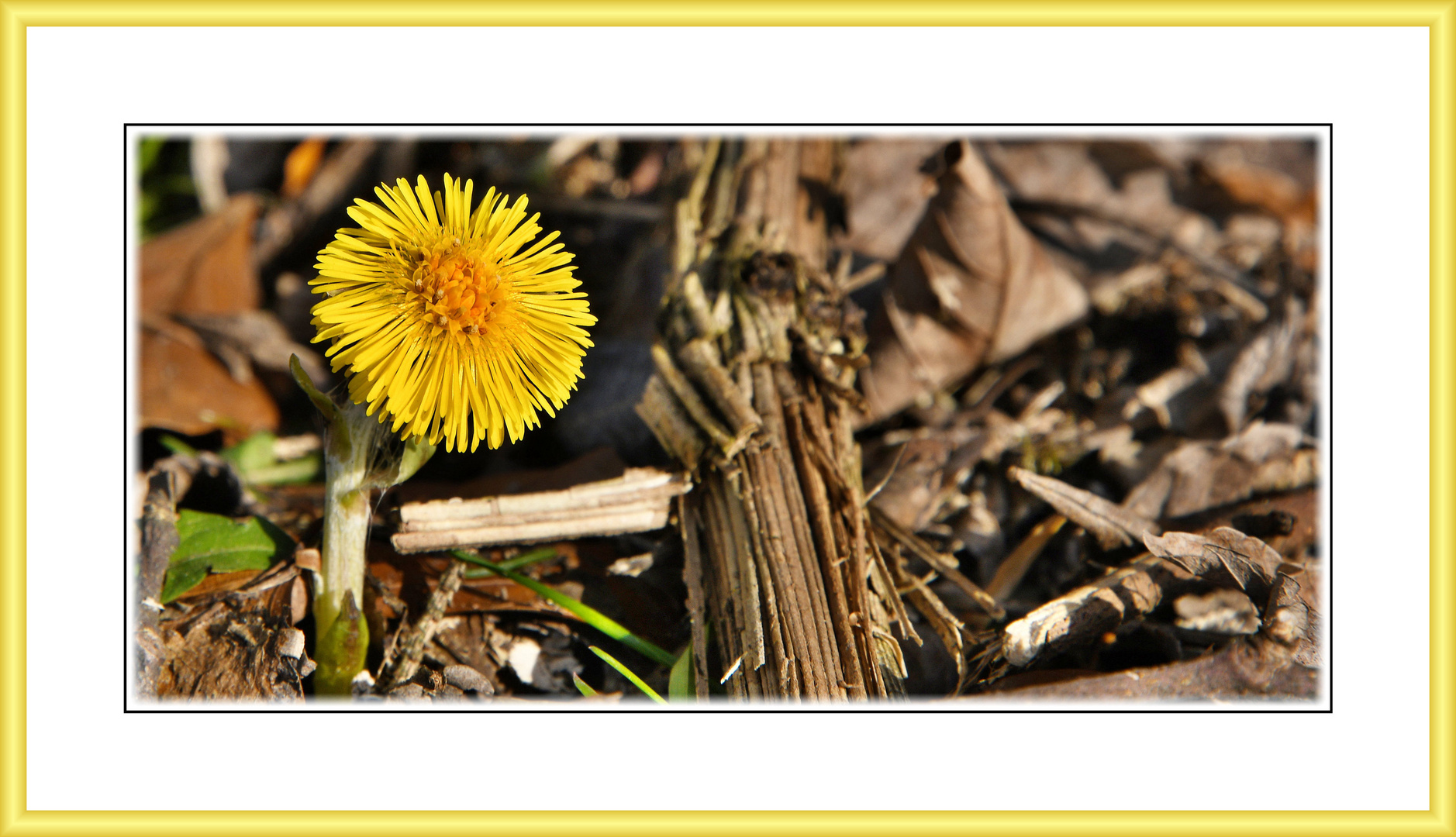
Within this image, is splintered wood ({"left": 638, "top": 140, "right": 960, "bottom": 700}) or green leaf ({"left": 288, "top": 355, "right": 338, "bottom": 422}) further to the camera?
splintered wood ({"left": 638, "top": 140, "right": 960, "bottom": 700})

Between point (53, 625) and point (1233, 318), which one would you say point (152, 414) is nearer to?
point (53, 625)

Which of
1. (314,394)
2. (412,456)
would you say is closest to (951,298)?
(412,456)

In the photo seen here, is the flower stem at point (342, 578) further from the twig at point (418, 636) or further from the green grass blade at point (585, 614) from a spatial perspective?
the green grass blade at point (585, 614)

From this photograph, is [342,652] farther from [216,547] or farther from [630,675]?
[630,675]

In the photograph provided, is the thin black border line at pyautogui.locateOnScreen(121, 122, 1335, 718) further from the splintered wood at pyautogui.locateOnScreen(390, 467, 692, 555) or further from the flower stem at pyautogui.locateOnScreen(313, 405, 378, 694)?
the splintered wood at pyautogui.locateOnScreen(390, 467, 692, 555)

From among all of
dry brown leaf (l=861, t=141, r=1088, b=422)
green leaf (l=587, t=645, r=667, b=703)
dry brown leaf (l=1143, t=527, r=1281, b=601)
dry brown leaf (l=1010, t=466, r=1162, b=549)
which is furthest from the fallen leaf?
dry brown leaf (l=1143, t=527, r=1281, b=601)

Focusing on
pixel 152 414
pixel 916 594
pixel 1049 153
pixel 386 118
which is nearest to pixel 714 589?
pixel 916 594
